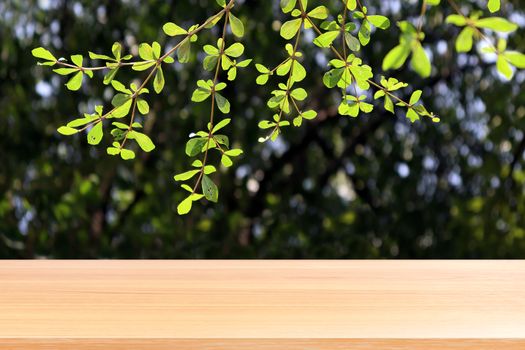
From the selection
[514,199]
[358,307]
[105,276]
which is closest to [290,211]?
[514,199]

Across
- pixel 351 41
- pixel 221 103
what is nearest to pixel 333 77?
pixel 351 41

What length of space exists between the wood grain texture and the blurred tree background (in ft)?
2.98

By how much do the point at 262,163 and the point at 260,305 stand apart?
145 cm

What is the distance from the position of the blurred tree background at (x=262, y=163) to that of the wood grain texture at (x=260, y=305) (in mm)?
908

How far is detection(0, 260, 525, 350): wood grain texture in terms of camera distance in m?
0.92

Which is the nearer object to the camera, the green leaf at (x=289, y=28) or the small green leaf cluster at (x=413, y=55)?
the small green leaf cluster at (x=413, y=55)

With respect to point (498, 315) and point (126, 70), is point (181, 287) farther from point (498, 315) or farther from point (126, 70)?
point (126, 70)

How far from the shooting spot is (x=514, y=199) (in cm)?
264

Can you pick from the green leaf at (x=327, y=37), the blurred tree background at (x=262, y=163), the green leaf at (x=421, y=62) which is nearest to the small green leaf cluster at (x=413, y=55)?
the green leaf at (x=421, y=62)

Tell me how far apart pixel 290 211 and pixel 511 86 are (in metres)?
0.88

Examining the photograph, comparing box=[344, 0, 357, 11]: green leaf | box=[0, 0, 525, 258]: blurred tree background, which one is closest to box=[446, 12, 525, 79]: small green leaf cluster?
box=[344, 0, 357, 11]: green leaf

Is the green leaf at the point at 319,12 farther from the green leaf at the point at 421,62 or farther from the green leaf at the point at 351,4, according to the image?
the green leaf at the point at 421,62

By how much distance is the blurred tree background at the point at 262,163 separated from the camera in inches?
98.2

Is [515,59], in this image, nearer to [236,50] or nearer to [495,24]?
[495,24]
